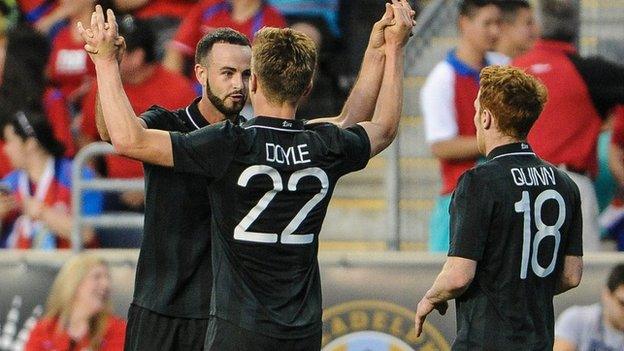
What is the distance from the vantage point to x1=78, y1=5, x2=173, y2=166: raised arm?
5.01 meters

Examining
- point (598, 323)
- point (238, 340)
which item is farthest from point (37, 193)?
point (238, 340)

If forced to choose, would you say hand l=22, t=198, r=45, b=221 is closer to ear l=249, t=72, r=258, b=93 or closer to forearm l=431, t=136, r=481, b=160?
forearm l=431, t=136, r=481, b=160

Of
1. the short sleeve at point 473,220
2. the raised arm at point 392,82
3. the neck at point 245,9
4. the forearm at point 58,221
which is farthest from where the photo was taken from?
the neck at point 245,9

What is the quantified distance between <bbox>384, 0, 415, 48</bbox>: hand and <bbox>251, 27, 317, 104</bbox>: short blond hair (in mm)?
547

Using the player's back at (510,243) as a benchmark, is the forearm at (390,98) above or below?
above

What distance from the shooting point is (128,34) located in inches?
365

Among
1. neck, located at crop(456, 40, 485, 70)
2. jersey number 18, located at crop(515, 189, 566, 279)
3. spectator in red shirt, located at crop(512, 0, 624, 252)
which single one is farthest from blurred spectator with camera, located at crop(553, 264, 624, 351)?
jersey number 18, located at crop(515, 189, 566, 279)

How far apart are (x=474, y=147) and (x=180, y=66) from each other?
2.42 metres

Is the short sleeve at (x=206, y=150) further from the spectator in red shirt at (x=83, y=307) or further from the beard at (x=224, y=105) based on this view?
the spectator in red shirt at (x=83, y=307)

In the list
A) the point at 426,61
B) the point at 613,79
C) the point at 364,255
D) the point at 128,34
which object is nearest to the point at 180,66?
the point at 128,34

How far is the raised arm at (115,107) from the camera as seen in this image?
5008 millimetres

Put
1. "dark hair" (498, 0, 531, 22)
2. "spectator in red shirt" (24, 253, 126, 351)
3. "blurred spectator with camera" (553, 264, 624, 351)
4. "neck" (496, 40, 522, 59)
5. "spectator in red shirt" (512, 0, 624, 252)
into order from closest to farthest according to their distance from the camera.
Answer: "blurred spectator with camera" (553, 264, 624, 351)
"spectator in red shirt" (512, 0, 624, 252)
"spectator in red shirt" (24, 253, 126, 351)
"dark hair" (498, 0, 531, 22)
"neck" (496, 40, 522, 59)

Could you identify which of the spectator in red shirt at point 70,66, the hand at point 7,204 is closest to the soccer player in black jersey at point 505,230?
the hand at point 7,204

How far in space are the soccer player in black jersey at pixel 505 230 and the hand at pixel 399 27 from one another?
1.33 feet
